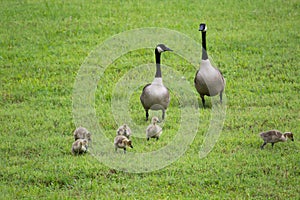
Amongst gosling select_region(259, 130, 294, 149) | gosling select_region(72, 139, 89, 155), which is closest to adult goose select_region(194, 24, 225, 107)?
gosling select_region(259, 130, 294, 149)

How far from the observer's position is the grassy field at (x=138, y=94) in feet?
30.2

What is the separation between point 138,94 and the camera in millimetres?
14164

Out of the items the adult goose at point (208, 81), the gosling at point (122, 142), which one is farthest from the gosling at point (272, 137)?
the adult goose at point (208, 81)

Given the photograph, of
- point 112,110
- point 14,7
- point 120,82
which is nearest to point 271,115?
point 112,110

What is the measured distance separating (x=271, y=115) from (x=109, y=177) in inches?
168

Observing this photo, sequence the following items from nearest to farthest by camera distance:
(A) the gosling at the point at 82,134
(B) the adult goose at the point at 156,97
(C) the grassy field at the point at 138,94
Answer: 1. (C) the grassy field at the point at 138,94
2. (A) the gosling at the point at 82,134
3. (B) the adult goose at the point at 156,97

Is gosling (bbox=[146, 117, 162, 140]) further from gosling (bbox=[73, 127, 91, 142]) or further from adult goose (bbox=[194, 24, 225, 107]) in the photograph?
adult goose (bbox=[194, 24, 225, 107])

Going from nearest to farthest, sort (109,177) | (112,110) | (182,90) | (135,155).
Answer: (109,177) < (135,155) < (112,110) < (182,90)

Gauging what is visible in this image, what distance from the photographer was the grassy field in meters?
9.21

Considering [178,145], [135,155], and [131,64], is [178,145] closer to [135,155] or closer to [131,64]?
[135,155]

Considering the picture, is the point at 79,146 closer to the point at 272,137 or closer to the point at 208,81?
the point at 272,137

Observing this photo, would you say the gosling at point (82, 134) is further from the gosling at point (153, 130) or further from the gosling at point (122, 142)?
the gosling at point (153, 130)

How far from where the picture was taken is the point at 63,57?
54.4 feet

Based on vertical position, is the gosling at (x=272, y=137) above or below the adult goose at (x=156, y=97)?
below
